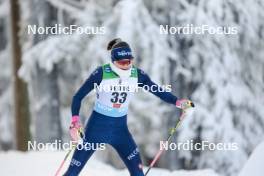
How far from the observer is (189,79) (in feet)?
15.7

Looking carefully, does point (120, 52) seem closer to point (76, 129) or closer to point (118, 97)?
point (118, 97)

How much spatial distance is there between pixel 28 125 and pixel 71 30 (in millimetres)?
987

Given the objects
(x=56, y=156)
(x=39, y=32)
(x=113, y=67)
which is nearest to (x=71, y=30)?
(x=39, y=32)

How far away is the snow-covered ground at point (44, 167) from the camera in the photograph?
11.6ft

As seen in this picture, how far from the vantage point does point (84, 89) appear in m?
2.92

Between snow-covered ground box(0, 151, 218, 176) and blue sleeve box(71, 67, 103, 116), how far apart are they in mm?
687

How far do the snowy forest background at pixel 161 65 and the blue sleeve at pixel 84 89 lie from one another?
139 centimetres

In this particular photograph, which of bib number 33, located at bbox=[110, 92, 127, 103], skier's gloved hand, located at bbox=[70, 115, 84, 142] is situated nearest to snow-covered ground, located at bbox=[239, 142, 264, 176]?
bib number 33, located at bbox=[110, 92, 127, 103]

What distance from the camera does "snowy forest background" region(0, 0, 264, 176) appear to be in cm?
460

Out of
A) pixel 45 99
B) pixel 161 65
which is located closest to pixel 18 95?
pixel 45 99

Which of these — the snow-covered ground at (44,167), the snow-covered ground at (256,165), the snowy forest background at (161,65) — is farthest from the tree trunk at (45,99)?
the snow-covered ground at (256,165)

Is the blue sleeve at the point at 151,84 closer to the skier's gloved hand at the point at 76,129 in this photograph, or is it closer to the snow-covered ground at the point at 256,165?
the skier's gloved hand at the point at 76,129

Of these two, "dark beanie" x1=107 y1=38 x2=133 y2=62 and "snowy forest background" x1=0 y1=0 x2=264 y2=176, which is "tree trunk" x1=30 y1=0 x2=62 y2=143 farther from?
"dark beanie" x1=107 y1=38 x2=133 y2=62

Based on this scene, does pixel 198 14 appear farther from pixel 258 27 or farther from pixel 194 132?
pixel 194 132
